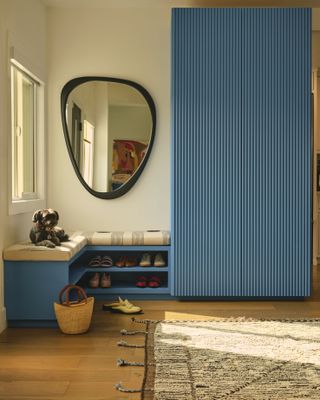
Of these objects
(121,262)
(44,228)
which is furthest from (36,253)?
(121,262)

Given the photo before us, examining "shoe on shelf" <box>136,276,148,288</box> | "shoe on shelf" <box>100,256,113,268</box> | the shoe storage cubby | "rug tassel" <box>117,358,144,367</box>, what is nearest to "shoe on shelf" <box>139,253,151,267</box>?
the shoe storage cubby

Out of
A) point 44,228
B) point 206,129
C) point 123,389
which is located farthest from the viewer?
point 206,129

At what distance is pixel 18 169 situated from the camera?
484 cm

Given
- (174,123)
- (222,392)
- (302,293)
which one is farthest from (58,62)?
(222,392)

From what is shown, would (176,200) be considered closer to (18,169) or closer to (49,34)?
(18,169)

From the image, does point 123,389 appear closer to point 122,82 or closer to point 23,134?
Answer: point 23,134

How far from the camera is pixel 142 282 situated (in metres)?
5.07

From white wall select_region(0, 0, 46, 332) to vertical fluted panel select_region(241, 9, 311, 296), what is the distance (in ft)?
5.64

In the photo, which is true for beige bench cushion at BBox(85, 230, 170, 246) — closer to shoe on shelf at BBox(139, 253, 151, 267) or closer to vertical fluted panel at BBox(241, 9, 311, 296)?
shoe on shelf at BBox(139, 253, 151, 267)

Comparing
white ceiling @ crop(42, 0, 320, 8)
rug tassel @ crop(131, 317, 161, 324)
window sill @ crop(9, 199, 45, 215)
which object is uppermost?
white ceiling @ crop(42, 0, 320, 8)

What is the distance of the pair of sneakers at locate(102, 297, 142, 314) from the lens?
176 inches

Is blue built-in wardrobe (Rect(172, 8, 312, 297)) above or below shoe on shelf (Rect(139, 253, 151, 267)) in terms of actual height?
above

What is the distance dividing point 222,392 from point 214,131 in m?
2.52

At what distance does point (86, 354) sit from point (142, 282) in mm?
1641
